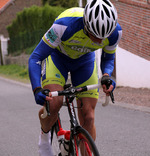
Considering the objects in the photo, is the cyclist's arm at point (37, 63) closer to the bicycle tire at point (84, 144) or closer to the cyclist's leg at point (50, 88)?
the cyclist's leg at point (50, 88)

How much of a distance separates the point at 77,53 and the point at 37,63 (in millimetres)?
566

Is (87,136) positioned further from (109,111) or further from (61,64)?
(109,111)

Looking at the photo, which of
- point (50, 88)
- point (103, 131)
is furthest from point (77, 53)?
point (103, 131)

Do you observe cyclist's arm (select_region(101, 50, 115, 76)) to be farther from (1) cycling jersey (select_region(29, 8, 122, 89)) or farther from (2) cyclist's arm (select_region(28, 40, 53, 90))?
(2) cyclist's arm (select_region(28, 40, 53, 90))

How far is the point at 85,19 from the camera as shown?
11.1 ft

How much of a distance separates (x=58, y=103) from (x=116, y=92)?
27.2 ft

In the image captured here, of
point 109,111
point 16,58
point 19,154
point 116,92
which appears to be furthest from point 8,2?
point 19,154

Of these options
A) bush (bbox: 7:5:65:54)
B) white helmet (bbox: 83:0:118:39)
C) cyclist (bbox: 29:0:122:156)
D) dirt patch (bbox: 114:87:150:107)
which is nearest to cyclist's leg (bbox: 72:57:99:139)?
cyclist (bbox: 29:0:122:156)

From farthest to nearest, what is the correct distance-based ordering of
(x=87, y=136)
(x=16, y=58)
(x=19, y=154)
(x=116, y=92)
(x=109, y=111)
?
(x=16, y=58), (x=116, y=92), (x=109, y=111), (x=19, y=154), (x=87, y=136)

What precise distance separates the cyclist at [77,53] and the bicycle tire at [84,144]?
27 cm

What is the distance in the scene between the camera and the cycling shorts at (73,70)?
4.13m

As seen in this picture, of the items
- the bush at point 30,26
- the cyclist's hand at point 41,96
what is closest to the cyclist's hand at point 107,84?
the cyclist's hand at point 41,96

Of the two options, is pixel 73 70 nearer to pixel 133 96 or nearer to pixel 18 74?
pixel 133 96

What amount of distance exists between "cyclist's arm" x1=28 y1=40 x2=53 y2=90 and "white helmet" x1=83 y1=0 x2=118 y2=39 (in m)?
0.57
